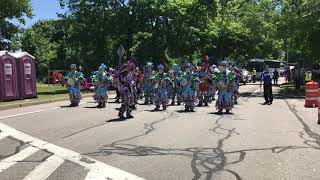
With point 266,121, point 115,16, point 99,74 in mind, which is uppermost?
point 115,16

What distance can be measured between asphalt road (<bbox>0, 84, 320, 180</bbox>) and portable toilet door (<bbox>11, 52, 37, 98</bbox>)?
8423 mm

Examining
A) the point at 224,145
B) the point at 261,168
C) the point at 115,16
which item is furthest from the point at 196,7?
the point at 261,168

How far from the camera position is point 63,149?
1114 cm

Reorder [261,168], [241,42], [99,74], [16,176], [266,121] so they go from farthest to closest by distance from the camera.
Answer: [241,42] → [99,74] → [266,121] → [261,168] → [16,176]

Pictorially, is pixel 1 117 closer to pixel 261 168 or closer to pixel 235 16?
pixel 261 168

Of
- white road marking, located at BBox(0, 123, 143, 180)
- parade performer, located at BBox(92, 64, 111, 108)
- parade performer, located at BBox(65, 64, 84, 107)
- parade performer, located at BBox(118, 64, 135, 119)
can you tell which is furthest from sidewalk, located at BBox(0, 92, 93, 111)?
white road marking, located at BBox(0, 123, 143, 180)

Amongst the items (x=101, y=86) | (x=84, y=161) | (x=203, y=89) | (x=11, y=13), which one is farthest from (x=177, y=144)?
(x=11, y=13)

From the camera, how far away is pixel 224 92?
64.0ft

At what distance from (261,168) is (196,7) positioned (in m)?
32.7

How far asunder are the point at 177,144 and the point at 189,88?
354 inches

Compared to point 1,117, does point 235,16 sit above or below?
above

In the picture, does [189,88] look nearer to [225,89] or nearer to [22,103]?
[225,89]

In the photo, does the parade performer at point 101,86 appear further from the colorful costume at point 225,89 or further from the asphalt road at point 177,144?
the colorful costume at point 225,89

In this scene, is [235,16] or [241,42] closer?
[241,42]
